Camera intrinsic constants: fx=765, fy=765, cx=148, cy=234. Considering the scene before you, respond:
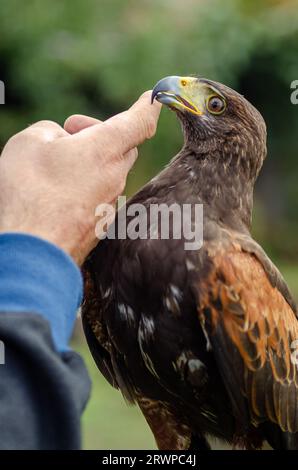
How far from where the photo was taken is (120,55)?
33.5 ft

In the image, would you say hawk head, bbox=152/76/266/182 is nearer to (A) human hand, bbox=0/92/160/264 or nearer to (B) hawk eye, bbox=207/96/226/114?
(B) hawk eye, bbox=207/96/226/114

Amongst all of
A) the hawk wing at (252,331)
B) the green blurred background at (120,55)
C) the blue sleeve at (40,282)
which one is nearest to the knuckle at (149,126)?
the hawk wing at (252,331)

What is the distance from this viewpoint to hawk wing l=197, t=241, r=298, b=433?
2152mm

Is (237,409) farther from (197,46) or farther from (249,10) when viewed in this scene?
(249,10)

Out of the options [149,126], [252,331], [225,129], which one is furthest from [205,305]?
[225,129]

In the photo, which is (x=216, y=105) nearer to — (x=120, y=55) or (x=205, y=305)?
(x=205, y=305)

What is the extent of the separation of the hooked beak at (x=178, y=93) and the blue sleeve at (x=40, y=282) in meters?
0.96

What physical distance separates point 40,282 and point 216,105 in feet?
4.38

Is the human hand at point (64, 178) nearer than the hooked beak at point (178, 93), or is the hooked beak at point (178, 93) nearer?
the human hand at point (64, 178)

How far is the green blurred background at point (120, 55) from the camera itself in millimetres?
9383

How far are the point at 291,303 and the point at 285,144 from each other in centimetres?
1226

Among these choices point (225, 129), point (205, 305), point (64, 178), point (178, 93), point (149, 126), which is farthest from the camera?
point (225, 129)

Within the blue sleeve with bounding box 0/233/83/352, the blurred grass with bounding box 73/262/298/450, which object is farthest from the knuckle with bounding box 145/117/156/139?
the blurred grass with bounding box 73/262/298/450

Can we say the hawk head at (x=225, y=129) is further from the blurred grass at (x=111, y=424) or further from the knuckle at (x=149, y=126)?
the blurred grass at (x=111, y=424)
